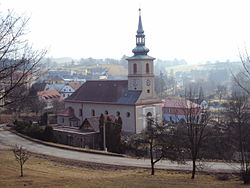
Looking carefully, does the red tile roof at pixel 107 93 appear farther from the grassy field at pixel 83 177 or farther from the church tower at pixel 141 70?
the grassy field at pixel 83 177

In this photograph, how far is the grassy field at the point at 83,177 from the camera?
637 inches

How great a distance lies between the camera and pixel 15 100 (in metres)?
12.2

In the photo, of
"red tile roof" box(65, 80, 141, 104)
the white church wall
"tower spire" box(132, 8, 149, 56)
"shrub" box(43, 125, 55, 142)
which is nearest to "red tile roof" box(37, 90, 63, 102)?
"red tile roof" box(65, 80, 141, 104)

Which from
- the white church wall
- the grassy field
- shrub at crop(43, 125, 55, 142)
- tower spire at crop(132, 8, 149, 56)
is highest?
tower spire at crop(132, 8, 149, 56)

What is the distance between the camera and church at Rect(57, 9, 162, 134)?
4444 cm

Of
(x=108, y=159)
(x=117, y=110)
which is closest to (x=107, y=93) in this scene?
(x=117, y=110)

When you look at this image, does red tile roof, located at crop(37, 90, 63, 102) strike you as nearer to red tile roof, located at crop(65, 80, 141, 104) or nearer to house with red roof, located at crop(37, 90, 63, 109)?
house with red roof, located at crop(37, 90, 63, 109)

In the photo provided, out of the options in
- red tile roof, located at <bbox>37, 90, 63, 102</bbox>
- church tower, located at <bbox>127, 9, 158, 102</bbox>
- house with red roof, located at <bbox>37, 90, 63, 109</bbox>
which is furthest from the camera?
red tile roof, located at <bbox>37, 90, 63, 102</bbox>

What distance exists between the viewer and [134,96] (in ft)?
148

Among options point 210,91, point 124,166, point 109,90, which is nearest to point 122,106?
point 109,90

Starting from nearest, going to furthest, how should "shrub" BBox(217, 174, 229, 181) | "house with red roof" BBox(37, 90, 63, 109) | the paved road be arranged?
"shrub" BBox(217, 174, 229, 181) < the paved road < "house with red roof" BBox(37, 90, 63, 109)

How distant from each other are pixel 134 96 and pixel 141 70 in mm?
3823

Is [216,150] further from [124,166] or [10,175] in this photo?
[10,175]

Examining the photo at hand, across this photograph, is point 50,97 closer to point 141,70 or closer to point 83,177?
point 141,70
